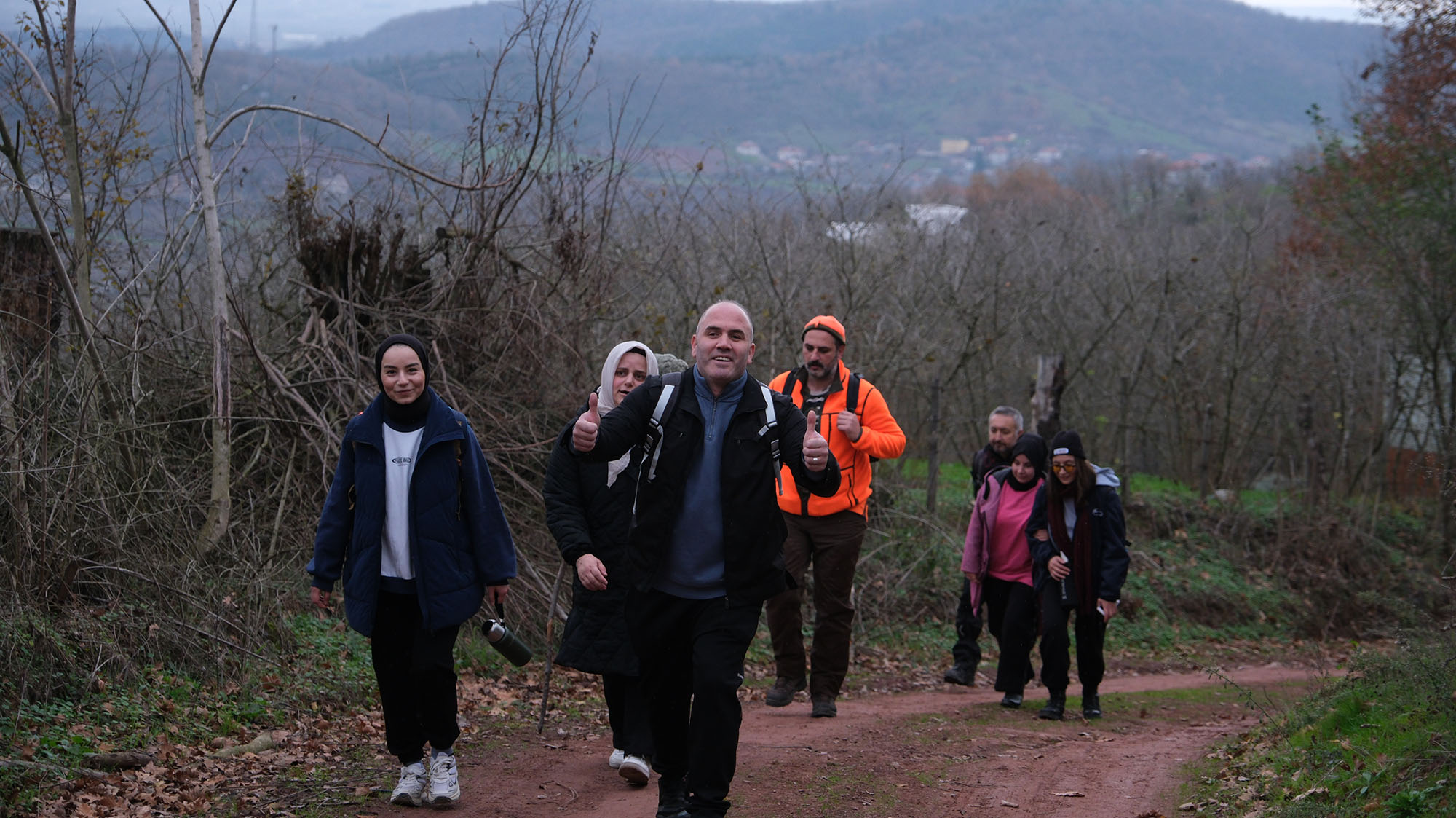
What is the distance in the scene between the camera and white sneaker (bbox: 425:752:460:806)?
17.1 ft

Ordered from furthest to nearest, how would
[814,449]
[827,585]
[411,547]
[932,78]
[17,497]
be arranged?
[932,78] < [827,585] < [17,497] < [411,547] < [814,449]

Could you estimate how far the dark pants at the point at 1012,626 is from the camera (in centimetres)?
824

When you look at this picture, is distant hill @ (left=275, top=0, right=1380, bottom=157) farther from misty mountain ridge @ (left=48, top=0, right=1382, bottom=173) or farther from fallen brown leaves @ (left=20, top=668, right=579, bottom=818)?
fallen brown leaves @ (left=20, top=668, right=579, bottom=818)

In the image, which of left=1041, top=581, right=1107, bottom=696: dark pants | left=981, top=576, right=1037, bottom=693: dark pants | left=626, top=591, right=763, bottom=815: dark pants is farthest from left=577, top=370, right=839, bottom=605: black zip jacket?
left=981, top=576, right=1037, bottom=693: dark pants

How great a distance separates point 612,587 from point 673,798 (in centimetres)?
105

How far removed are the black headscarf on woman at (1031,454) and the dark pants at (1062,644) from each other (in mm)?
723

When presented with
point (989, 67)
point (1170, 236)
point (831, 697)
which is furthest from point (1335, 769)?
point (989, 67)

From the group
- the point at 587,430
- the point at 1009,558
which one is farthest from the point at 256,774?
the point at 1009,558

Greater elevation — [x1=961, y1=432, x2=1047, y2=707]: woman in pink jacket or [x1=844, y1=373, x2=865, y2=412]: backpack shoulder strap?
[x1=844, y1=373, x2=865, y2=412]: backpack shoulder strap

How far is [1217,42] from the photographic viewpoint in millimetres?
167125

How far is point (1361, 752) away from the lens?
553cm

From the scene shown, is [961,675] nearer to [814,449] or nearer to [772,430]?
[772,430]

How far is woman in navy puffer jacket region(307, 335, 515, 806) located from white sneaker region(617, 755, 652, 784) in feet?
2.60

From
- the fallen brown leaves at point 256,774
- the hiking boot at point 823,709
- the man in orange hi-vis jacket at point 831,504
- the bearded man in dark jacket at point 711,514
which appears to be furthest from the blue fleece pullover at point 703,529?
the hiking boot at point 823,709
